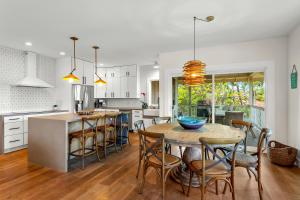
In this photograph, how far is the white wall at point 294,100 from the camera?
2.98 meters

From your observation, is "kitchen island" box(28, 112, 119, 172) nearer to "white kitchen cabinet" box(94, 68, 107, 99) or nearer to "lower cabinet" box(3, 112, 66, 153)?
"lower cabinet" box(3, 112, 66, 153)

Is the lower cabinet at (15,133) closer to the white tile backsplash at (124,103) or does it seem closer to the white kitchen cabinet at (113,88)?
the white kitchen cabinet at (113,88)

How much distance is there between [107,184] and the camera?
2424mm

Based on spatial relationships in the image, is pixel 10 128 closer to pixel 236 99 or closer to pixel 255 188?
pixel 255 188

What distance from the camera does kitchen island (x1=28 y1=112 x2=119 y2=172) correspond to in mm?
2853

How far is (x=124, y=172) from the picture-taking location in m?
2.82

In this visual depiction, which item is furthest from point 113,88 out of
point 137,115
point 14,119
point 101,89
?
point 14,119

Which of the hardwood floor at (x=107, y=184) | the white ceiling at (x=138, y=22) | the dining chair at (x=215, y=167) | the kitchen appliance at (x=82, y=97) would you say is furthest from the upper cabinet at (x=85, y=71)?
the dining chair at (x=215, y=167)

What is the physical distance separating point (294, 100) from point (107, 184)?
368 cm

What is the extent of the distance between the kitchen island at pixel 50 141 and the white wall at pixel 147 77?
3.41 m

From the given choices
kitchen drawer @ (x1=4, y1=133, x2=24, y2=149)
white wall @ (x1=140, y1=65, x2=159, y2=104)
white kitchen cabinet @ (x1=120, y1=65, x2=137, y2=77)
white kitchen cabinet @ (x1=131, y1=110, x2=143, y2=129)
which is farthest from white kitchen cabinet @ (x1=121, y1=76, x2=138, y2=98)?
kitchen drawer @ (x1=4, y1=133, x2=24, y2=149)

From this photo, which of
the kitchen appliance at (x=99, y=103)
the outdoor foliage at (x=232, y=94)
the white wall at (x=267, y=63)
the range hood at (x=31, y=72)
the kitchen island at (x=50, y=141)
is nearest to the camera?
the kitchen island at (x=50, y=141)

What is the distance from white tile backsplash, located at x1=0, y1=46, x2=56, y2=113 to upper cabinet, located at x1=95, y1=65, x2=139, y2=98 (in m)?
1.79

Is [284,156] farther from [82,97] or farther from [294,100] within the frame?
[82,97]
